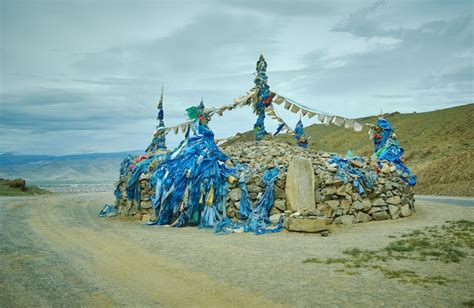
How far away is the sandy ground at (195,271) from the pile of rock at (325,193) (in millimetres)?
1192

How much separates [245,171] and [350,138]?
143ft

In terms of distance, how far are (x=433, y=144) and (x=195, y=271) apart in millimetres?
38545

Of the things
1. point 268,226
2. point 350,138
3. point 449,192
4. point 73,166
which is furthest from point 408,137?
point 73,166

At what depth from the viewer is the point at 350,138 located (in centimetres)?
5269

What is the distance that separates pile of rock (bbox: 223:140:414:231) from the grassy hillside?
5.87 meters

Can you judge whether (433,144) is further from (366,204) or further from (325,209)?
(325,209)

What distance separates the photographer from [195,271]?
6238 mm

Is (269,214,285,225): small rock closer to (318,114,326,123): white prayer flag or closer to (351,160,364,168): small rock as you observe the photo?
(351,160,364,168): small rock

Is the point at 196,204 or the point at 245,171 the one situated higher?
the point at 245,171

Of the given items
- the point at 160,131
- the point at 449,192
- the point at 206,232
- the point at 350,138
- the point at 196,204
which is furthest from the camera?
the point at 350,138

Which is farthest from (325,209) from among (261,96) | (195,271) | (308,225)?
(195,271)

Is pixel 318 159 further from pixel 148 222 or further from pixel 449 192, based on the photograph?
pixel 449 192

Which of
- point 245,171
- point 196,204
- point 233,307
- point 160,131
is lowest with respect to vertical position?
point 233,307

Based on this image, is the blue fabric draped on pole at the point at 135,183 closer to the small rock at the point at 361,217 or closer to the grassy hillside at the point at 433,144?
the grassy hillside at the point at 433,144
